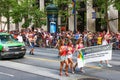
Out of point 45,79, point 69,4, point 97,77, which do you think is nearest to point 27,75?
point 45,79

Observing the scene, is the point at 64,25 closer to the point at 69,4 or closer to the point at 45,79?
the point at 69,4

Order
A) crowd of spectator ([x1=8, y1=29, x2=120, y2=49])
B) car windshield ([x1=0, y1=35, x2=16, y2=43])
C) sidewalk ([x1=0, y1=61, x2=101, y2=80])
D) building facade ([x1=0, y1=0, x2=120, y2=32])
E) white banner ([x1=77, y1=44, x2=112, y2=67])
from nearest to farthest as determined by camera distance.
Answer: sidewalk ([x1=0, y1=61, x2=101, y2=80]), white banner ([x1=77, y1=44, x2=112, y2=67]), car windshield ([x1=0, y1=35, x2=16, y2=43]), crowd of spectator ([x1=8, y1=29, x2=120, y2=49]), building facade ([x1=0, y1=0, x2=120, y2=32])

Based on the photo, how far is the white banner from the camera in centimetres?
1518

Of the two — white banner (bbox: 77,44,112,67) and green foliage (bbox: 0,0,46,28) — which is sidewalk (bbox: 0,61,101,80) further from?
green foliage (bbox: 0,0,46,28)

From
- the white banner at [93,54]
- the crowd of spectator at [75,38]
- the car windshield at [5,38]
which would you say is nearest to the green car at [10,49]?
the car windshield at [5,38]

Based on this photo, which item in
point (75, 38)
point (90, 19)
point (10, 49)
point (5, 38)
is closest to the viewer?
point (10, 49)

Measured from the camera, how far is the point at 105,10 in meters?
34.1

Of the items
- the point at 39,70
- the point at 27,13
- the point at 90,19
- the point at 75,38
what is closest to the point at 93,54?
the point at 39,70

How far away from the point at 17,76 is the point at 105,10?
20448 mm

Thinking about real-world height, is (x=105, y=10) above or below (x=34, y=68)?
above

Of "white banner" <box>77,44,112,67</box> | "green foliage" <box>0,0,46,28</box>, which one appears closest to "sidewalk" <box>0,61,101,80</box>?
"white banner" <box>77,44,112,67</box>

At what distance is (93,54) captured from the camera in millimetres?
15867

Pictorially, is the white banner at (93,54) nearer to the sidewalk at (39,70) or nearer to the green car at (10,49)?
the sidewalk at (39,70)

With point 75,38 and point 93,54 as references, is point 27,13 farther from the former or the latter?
point 93,54
